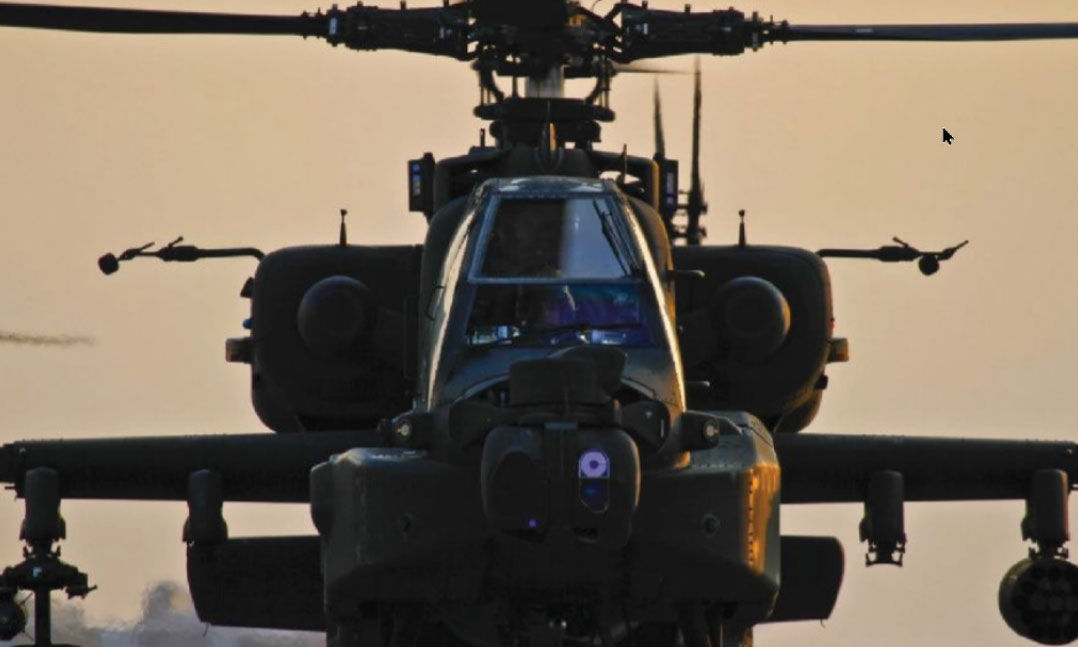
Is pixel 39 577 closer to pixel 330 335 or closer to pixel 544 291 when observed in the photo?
pixel 330 335

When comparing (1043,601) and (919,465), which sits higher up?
(919,465)

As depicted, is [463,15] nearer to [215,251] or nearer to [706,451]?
[215,251]

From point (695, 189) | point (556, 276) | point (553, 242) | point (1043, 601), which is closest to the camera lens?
point (556, 276)

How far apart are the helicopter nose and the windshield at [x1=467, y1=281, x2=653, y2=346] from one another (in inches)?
149

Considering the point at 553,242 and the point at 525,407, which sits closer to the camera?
the point at 525,407

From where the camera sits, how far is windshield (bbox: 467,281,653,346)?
1798 centimetres

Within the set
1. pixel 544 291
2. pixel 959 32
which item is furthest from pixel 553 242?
pixel 959 32

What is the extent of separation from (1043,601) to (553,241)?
4530mm

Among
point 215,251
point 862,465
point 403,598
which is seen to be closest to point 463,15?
point 215,251

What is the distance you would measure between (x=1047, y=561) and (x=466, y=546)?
5.68m

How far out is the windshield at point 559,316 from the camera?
1798cm

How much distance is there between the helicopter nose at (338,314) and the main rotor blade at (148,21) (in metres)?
2.25

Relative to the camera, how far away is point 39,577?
20.8m

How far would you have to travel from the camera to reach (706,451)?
1730 centimetres
